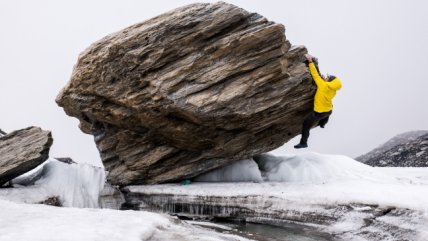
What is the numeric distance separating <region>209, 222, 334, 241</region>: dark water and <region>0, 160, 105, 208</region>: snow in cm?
1019

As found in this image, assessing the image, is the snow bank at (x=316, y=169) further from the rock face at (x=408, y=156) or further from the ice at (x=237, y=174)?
the rock face at (x=408, y=156)

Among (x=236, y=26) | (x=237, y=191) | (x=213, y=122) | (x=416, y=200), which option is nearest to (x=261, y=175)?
(x=237, y=191)

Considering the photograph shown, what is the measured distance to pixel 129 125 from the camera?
22.0 meters

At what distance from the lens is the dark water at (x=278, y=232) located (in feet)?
46.9

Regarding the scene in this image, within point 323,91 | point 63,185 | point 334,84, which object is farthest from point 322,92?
point 63,185

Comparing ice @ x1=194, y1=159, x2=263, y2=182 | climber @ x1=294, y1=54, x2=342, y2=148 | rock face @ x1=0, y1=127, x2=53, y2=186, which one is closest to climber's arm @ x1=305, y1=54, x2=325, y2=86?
climber @ x1=294, y1=54, x2=342, y2=148

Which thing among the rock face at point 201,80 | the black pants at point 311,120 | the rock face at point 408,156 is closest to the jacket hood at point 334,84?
the rock face at point 201,80

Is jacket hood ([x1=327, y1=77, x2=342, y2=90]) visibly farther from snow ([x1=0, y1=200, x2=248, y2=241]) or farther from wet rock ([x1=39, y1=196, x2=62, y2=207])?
wet rock ([x1=39, y1=196, x2=62, y2=207])

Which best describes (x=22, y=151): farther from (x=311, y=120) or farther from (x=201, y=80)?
(x=311, y=120)

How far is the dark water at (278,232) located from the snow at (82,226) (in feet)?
10.5

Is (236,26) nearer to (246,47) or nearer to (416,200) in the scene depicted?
(246,47)

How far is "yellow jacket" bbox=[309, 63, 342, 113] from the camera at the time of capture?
19.9 meters

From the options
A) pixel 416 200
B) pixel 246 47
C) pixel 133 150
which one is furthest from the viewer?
pixel 133 150

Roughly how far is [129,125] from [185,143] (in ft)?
10.2
